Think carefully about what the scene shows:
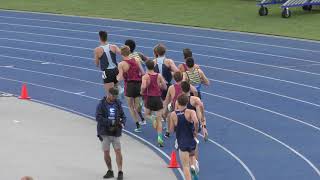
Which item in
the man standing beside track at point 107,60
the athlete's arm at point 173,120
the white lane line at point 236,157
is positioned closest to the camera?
the athlete's arm at point 173,120

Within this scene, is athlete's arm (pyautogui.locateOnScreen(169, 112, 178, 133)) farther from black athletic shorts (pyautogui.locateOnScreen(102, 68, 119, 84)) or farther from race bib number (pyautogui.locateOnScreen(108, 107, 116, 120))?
black athletic shorts (pyautogui.locateOnScreen(102, 68, 119, 84))

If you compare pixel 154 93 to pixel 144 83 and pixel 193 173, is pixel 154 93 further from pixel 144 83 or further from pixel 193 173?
pixel 193 173

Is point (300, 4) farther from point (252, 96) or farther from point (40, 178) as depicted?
point (40, 178)

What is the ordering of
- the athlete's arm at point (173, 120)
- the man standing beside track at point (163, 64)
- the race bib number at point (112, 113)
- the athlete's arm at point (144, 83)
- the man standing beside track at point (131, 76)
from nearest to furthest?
the athlete's arm at point (173, 120), the race bib number at point (112, 113), the athlete's arm at point (144, 83), the man standing beside track at point (163, 64), the man standing beside track at point (131, 76)

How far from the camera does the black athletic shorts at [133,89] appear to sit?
16.7 metres

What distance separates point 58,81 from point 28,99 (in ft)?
7.29

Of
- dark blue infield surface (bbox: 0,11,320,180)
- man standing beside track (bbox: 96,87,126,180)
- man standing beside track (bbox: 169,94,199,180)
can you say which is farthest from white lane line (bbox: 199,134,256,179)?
man standing beside track (bbox: 96,87,126,180)

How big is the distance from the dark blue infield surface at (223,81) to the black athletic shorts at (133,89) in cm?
81

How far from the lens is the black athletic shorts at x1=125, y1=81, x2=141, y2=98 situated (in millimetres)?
16656

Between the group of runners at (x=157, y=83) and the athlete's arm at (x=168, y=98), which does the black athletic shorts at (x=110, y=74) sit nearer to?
the group of runners at (x=157, y=83)

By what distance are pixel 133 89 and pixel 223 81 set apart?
5378 mm

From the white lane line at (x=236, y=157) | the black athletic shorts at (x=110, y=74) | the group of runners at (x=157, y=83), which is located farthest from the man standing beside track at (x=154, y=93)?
the black athletic shorts at (x=110, y=74)

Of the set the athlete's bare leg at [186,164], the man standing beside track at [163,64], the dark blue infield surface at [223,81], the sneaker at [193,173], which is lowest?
the dark blue infield surface at [223,81]

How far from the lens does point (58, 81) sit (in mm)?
22203
